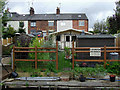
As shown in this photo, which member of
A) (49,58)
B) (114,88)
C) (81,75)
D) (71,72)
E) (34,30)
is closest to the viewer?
(114,88)

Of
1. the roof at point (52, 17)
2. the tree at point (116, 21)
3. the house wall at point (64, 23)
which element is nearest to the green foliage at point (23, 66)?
the tree at point (116, 21)

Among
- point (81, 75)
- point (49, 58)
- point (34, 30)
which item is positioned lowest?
point (81, 75)

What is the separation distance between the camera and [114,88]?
19.5 ft

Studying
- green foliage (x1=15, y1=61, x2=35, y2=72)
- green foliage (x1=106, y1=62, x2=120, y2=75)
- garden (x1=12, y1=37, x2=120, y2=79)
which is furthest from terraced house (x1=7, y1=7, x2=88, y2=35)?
green foliage (x1=106, y1=62, x2=120, y2=75)

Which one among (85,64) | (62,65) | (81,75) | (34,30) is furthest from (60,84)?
(34,30)

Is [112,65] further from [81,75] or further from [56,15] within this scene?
[56,15]

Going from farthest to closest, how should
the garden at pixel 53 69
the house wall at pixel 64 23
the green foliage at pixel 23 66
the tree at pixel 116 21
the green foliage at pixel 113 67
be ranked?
the house wall at pixel 64 23, the tree at pixel 116 21, the green foliage at pixel 23 66, the green foliage at pixel 113 67, the garden at pixel 53 69

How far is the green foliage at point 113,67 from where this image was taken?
24.2ft

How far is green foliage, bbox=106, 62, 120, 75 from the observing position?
7377 millimetres

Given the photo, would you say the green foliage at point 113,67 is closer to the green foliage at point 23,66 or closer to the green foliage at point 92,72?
the green foliage at point 92,72

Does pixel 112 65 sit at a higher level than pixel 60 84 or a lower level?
higher

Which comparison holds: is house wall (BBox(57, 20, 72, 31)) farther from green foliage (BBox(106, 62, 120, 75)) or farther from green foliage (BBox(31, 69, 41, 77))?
green foliage (BBox(31, 69, 41, 77))

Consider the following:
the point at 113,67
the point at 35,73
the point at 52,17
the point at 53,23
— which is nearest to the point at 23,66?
the point at 35,73

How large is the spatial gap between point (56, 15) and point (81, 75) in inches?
1256
